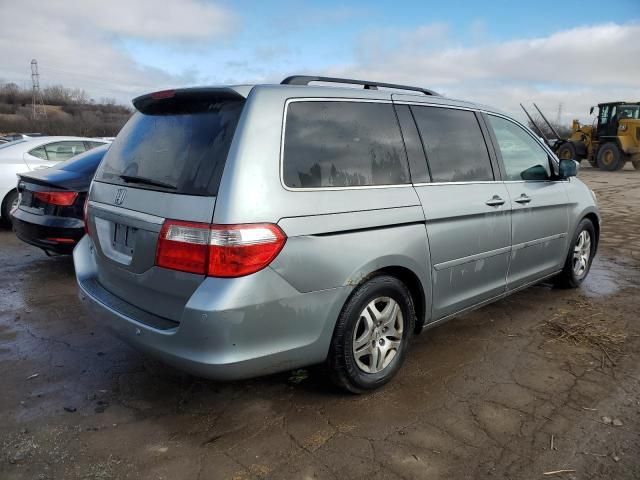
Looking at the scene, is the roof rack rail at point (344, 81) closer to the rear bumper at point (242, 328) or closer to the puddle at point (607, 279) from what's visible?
the rear bumper at point (242, 328)

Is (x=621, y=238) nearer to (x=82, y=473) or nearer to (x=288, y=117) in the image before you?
(x=288, y=117)

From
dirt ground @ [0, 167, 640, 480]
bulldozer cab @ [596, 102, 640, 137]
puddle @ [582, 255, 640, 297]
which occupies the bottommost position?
dirt ground @ [0, 167, 640, 480]

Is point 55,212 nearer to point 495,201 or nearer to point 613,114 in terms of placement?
point 495,201

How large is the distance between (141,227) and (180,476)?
1.22 m

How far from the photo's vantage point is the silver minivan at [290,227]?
7.82 feet

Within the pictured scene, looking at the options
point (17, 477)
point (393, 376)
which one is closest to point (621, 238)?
point (393, 376)

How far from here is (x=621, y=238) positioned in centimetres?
779

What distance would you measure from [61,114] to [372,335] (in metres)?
66.3

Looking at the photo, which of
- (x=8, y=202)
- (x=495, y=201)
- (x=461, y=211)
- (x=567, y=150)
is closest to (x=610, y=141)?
(x=567, y=150)

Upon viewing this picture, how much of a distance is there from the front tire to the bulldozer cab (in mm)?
23680

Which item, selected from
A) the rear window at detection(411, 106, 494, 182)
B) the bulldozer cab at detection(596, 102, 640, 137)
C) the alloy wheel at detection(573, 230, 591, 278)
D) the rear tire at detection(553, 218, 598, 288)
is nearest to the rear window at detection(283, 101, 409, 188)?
the rear window at detection(411, 106, 494, 182)

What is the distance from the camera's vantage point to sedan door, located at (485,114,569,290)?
156 inches

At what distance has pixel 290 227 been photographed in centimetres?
247

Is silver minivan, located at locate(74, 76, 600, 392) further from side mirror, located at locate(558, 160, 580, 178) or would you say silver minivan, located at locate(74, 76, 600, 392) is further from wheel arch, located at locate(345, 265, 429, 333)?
side mirror, located at locate(558, 160, 580, 178)
